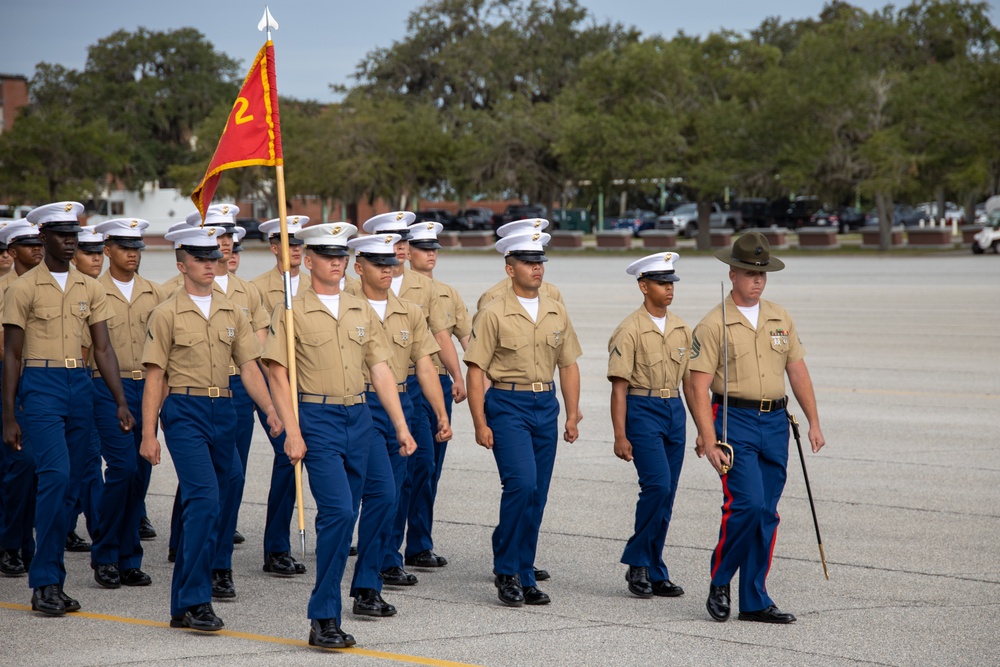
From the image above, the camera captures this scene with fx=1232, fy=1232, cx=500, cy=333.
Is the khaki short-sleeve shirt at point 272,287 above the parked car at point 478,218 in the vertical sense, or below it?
below

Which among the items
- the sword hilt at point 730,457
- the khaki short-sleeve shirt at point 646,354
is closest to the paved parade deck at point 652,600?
the sword hilt at point 730,457

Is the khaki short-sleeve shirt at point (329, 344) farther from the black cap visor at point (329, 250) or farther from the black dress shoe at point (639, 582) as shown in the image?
the black dress shoe at point (639, 582)

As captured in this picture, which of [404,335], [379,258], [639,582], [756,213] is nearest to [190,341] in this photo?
[379,258]

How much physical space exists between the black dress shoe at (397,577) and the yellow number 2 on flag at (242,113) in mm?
2881

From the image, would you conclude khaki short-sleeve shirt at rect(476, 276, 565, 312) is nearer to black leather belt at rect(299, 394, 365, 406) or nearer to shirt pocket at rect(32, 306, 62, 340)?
black leather belt at rect(299, 394, 365, 406)

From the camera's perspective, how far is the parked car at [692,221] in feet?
208

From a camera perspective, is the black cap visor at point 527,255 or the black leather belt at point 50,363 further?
the black cap visor at point 527,255

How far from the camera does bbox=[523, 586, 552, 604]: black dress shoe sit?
7.06 metres

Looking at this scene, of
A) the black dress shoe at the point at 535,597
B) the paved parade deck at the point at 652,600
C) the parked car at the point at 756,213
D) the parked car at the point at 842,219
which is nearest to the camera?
the paved parade deck at the point at 652,600

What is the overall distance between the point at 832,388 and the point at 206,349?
10198mm

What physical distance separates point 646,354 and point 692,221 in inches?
2269

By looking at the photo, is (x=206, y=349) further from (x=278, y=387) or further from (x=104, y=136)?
(x=104, y=136)

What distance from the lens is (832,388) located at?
15.3 meters

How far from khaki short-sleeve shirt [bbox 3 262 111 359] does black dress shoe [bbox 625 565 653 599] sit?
3.54m
